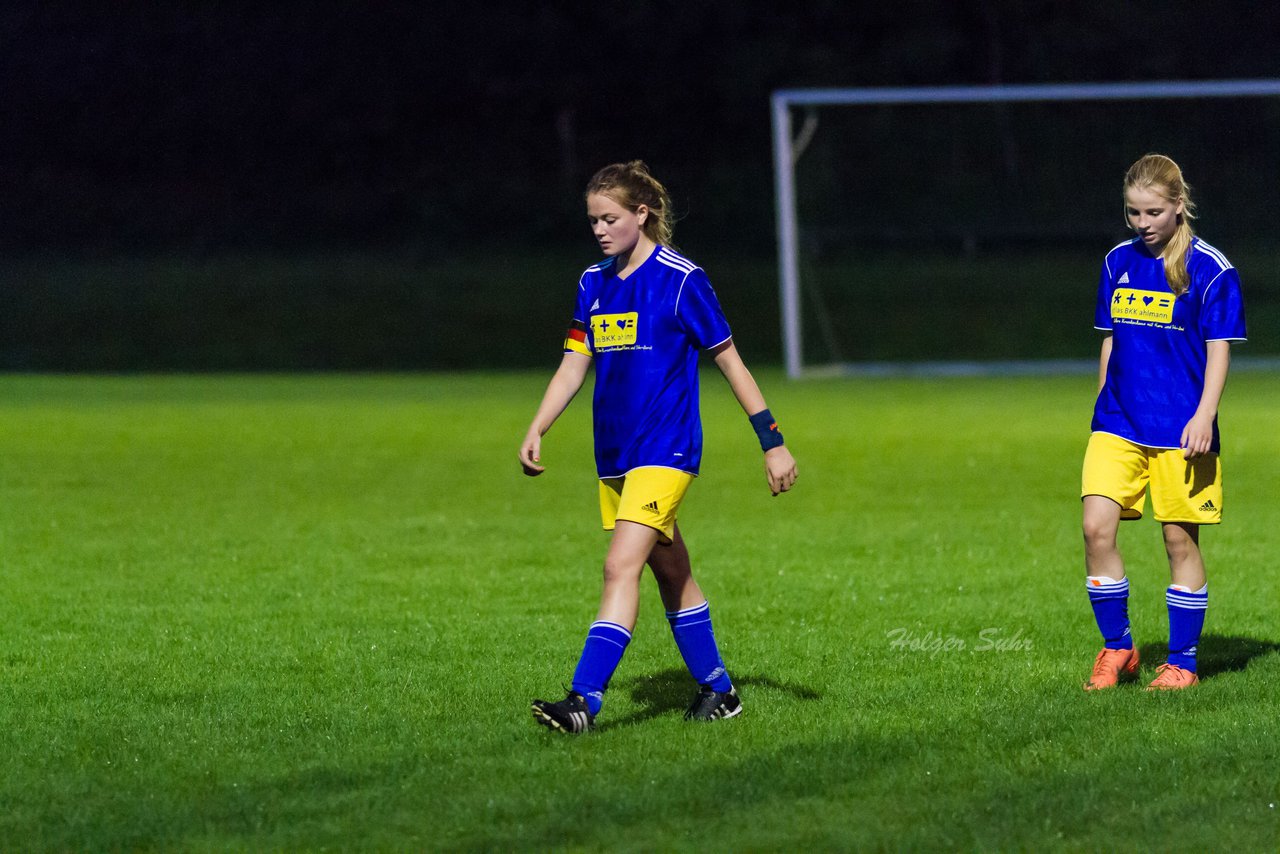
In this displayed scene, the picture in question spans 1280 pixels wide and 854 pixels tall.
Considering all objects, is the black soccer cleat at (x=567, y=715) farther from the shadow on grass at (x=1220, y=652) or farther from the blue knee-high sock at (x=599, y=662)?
the shadow on grass at (x=1220, y=652)

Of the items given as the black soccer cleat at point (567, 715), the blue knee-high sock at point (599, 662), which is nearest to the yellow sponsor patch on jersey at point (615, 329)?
the blue knee-high sock at point (599, 662)

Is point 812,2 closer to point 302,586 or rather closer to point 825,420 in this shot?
point 825,420

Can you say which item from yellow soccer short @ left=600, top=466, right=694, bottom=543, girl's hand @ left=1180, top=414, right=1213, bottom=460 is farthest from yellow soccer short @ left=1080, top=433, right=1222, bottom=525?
yellow soccer short @ left=600, top=466, right=694, bottom=543

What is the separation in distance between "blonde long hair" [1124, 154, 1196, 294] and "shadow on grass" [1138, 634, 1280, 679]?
139 cm

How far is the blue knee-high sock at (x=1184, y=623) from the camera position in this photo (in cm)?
613

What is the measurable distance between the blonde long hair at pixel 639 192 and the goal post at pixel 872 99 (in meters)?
17.6

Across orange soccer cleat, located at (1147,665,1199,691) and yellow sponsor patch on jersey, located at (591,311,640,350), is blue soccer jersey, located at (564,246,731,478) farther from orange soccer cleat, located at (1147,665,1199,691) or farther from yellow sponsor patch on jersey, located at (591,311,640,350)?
orange soccer cleat, located at (1147,665,1199,691)

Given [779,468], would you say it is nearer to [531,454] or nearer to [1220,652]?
[531,454]

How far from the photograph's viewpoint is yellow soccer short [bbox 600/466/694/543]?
17.7 feet

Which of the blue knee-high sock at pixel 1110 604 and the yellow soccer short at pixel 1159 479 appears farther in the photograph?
the blue knee-high sock at pixel 1110 604

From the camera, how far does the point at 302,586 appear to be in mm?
8586

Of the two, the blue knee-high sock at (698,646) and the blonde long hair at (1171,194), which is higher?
the blonde long hair at (1171,194)

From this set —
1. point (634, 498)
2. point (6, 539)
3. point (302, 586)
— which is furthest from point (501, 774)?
point (6, 539)

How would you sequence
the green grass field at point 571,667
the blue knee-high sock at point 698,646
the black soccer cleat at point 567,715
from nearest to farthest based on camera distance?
the green grass field at point 571,667
the black soccer cleat at point 567,715
the blue knee-high sock at point 698,646
